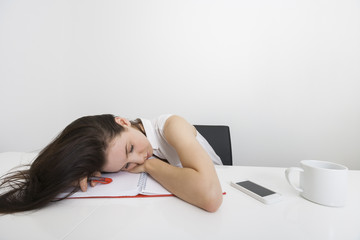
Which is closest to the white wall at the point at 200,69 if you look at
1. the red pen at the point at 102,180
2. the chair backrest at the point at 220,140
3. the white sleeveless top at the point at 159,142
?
the chair backrest at the point at 220,140

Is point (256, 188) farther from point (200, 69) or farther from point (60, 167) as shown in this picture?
point (200, 69)

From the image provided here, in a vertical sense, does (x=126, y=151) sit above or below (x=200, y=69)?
below

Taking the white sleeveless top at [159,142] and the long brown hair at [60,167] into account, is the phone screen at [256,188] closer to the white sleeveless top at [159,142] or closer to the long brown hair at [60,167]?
the white sleeveless top at [159,142]

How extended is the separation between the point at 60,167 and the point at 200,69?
0.93 metres

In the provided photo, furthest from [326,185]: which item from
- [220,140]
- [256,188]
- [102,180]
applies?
[102,180]

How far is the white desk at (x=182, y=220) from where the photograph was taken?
0.37m

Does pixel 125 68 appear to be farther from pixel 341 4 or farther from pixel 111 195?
pixel 341 4

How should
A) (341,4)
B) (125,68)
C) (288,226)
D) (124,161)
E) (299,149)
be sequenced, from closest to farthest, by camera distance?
(288,226), (124,161), (341,4), (299,149), (125,68)

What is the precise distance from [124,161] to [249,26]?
1.04 metres

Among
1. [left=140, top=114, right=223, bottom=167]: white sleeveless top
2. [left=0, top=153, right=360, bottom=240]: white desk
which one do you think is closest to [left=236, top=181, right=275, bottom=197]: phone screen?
[left=0, top=153, right=360, bottom=240]: white desk

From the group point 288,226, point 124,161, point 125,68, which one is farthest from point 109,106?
point 288,226

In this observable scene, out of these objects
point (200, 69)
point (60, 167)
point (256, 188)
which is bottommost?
point (256, 188)

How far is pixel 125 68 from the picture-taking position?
1269 mm

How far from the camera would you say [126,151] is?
658mm
